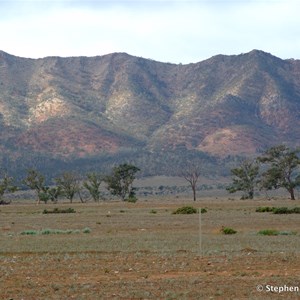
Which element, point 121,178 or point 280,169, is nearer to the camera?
point 280,169

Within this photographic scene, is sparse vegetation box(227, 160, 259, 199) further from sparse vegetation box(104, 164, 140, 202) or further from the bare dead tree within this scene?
sparse vegetation box(104, 164, 140, 202)

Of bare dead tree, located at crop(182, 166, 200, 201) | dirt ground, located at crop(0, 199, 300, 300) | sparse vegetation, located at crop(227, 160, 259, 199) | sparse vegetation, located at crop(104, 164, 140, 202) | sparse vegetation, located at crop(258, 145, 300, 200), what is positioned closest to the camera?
dirt ground, located at crop(0, 199, 300, 300)


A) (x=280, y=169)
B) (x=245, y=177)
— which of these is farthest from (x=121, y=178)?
(x=280, y=169)

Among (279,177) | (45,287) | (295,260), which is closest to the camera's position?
(45,287)

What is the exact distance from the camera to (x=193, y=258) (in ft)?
83.0

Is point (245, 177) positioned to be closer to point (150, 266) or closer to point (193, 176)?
point (193, 176)

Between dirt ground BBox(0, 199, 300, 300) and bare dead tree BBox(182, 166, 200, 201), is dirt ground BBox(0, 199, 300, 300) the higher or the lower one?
the lower one

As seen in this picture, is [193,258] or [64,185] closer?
[193,258]

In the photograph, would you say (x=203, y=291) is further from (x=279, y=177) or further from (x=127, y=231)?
(x=279, y=177)

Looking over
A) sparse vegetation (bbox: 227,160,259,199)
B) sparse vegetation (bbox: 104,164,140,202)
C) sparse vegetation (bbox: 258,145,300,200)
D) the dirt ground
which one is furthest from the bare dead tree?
the dirt ground

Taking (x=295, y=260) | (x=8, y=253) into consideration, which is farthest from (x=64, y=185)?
(x=295, y=260)

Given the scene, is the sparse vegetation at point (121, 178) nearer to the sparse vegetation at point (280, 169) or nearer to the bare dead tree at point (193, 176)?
the bare dead tree at point (193, 176)

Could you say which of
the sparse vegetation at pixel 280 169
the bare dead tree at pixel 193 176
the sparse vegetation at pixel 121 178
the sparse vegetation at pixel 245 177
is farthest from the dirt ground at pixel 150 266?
the sparse vegetation at pixel 121 178

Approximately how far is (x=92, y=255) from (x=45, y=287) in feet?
28.1
